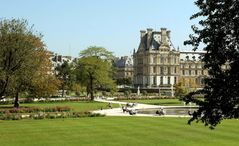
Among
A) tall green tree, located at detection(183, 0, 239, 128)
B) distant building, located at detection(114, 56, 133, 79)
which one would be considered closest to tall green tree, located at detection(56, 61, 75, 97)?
distant building, located at detection(114, 56, 133, 79)

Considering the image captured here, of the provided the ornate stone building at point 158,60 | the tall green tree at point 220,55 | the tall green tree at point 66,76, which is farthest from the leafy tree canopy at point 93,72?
the tall green tree at point 220,55

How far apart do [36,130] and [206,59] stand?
1839cm

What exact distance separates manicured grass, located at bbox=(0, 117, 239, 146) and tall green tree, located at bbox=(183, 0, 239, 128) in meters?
10.5

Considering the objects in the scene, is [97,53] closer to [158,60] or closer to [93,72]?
[93,72]

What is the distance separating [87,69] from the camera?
78.1m

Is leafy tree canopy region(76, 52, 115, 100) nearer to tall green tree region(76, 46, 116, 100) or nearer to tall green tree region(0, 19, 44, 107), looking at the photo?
tall green tree region(76, 46, 116, 100)

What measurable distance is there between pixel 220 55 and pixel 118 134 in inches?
594

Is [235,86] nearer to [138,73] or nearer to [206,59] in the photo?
[206,59]

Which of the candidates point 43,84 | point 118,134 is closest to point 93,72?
point 43,84

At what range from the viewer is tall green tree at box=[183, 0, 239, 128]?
488 inches

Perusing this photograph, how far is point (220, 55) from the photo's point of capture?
12.8 m

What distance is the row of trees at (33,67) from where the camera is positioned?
120 feet

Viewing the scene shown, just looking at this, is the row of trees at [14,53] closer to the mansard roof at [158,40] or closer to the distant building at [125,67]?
the mansard roof at [158,40]

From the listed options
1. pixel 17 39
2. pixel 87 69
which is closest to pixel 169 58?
pixel 87 69
